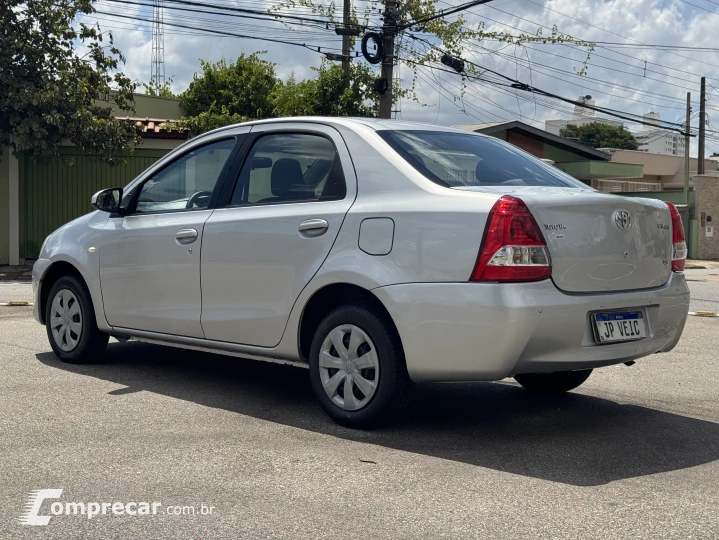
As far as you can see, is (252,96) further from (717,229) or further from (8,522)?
(8,522)

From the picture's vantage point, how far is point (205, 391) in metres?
6.30

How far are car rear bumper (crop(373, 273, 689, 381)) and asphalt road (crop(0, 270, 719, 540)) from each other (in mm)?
440

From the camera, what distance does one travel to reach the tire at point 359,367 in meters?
5.02

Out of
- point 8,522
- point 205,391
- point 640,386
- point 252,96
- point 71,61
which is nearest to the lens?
point 8,522

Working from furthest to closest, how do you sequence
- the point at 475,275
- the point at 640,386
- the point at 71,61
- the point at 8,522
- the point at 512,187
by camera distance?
1. the point at 71,61
2. the point at 640,386
3. the point at 512,187
4. the point at 475,275
5. the point at 8,522

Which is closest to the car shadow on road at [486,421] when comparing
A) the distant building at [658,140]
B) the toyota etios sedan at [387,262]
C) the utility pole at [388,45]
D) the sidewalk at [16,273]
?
the toyota etios sedan at [387,262]

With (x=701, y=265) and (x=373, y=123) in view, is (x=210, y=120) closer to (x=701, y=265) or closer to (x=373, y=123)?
(x=701, y=265)

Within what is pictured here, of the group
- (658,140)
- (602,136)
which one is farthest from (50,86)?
(658,140)

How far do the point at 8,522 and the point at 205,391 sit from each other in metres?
2.62

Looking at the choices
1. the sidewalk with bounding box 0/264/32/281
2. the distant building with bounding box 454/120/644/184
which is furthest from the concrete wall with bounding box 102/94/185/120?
the sidewalk with bounding box 0/264/32/281

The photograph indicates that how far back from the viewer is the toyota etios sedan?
477 centimetres

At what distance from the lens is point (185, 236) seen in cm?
A: 616

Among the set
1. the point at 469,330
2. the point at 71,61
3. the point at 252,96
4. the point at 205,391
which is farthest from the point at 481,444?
the point at 252,96

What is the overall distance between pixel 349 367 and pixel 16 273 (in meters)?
15.9
